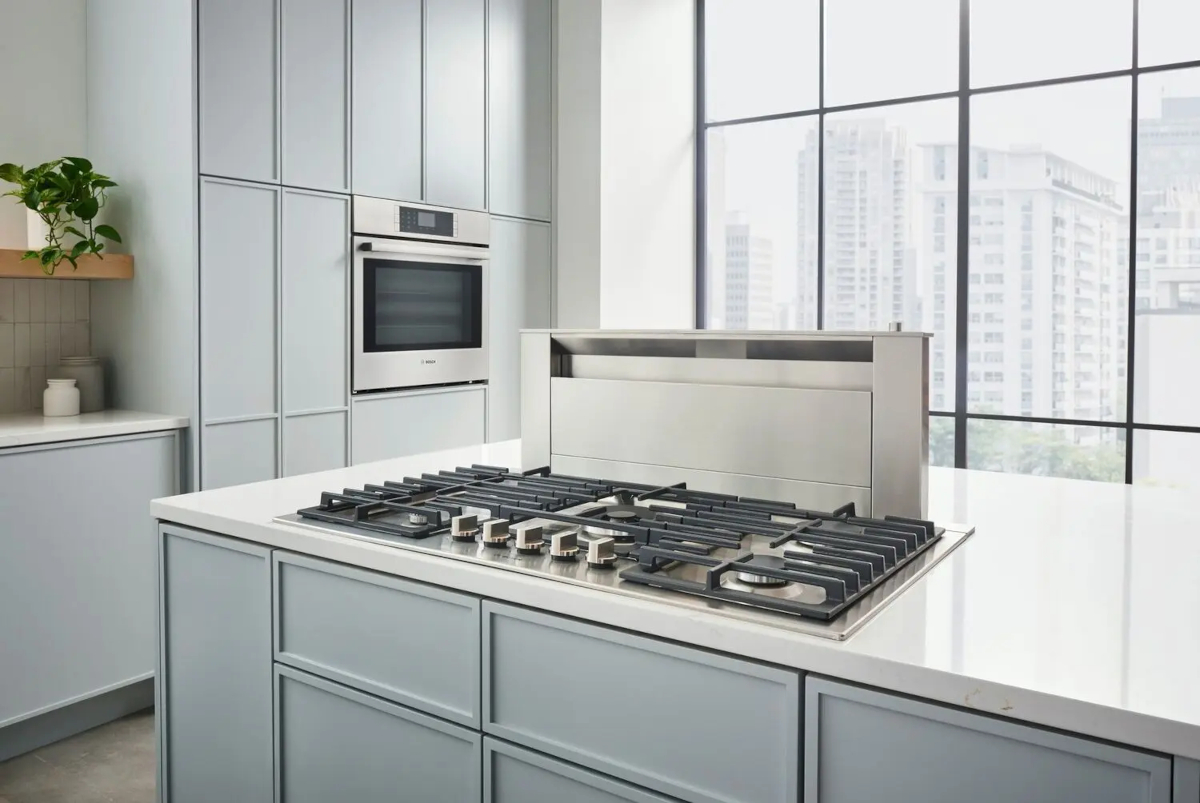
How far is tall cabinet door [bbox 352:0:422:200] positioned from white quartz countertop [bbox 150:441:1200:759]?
207cm

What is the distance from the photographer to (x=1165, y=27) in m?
4.01

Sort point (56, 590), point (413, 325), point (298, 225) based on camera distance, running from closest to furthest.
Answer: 1. point (56, 590)
2. point (298, 225)
3. point (413, 325)

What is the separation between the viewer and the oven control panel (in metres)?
3.88

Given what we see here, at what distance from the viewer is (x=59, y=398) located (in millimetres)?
3186

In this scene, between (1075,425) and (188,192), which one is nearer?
(188,192)

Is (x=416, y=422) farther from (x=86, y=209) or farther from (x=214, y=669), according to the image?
(x=214, y=669)

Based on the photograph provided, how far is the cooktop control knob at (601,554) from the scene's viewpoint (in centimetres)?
144

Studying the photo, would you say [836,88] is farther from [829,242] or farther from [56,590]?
[56,590]

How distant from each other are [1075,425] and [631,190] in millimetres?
2329

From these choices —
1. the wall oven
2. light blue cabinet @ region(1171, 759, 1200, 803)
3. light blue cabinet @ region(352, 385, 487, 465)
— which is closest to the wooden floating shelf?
the wall oven

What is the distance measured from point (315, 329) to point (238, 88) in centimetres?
87

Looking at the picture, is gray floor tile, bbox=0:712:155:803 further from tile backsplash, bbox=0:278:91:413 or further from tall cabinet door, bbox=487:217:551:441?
tall cabinet door, bbox=487:217:551:441

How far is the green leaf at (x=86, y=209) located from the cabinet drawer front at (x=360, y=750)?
2.12 meters

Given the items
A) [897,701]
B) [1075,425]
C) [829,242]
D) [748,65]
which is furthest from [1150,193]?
[897,701]
